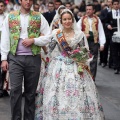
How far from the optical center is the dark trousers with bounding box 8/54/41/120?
7.54 metres

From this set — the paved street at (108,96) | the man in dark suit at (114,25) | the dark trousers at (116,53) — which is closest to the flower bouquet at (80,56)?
the paved street at (108,96)

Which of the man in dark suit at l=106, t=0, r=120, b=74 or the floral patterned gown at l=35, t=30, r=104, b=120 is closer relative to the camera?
the floral patterned gown at l=35, t=30, r=104, b=120

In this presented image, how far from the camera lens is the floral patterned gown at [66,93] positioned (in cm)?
762

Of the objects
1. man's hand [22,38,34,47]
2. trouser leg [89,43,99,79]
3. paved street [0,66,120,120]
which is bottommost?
paved street [0,66,120,120]

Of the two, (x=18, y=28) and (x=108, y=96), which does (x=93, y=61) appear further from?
(x=18, y=28)

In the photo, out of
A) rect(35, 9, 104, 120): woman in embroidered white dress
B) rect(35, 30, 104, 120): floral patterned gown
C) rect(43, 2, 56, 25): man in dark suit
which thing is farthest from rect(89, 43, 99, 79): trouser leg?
rect(35, 30, 104, 120): floral patterned gown

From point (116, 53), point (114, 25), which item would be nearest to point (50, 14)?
point (114, 25)

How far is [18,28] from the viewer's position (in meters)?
7.60

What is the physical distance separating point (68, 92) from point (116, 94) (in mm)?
3665

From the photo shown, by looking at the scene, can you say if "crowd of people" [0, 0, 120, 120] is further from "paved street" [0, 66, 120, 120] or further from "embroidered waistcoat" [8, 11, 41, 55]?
"paved street" [0, 66, 120, 120]

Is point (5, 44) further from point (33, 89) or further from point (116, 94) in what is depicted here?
point (116, 94)

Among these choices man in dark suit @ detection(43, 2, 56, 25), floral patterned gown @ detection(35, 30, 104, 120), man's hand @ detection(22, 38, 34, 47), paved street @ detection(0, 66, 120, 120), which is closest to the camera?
man's hand @ detection(22, 38, 34, 47)

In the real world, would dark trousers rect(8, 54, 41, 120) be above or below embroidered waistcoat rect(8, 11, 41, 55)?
below

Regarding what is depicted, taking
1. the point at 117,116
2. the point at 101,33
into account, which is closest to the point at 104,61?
the point at 101,33
